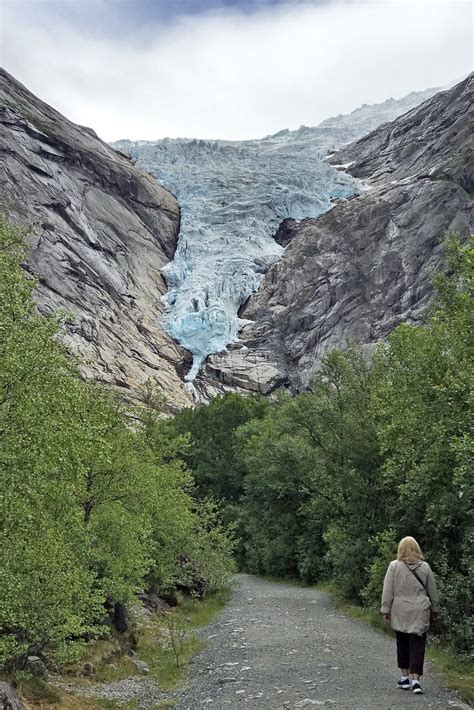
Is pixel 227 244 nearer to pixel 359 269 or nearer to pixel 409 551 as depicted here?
pixel 359 269

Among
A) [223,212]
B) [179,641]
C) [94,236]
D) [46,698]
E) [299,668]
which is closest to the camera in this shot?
[46,698]

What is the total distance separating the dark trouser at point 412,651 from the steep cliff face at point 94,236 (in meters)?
68.7

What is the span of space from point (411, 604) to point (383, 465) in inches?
299

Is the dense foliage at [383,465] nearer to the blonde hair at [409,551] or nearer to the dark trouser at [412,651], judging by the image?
the blonde hair at [409,551]

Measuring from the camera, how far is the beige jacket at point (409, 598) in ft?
34.9

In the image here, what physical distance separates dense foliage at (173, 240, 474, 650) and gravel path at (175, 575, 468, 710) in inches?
83.1

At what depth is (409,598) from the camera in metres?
10.8

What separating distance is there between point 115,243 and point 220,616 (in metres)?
93.5

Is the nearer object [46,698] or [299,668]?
[46,698]

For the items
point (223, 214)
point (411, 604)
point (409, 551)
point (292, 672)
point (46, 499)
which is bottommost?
point (292, 672)

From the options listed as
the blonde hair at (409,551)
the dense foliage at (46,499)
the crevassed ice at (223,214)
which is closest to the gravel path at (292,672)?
the blonde hair at (409,551)

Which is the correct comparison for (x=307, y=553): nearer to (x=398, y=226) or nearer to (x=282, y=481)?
(x=282, y=481)

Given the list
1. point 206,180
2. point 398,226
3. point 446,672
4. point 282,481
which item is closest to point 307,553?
point 282,481

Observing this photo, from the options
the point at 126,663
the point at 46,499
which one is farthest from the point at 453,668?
the point at 46,499
